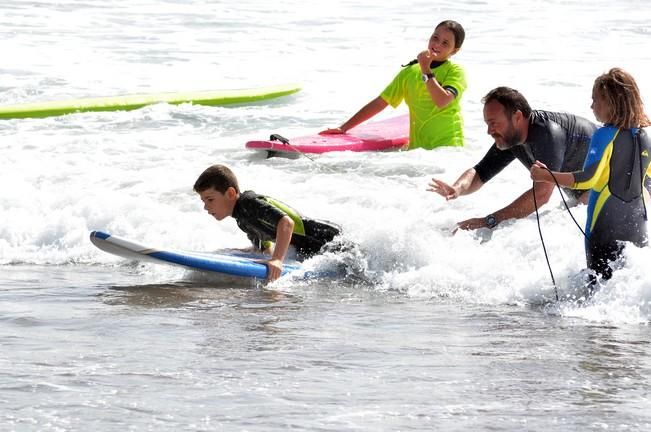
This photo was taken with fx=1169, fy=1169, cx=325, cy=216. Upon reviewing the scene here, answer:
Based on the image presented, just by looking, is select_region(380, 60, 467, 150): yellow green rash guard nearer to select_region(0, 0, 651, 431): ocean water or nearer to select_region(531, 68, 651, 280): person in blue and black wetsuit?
select_region(0, 0, 651, 431): ocean water

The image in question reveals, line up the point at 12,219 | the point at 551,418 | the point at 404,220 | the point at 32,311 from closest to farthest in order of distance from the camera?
1. the point at 551,418
2. the point at 32,311
3. the point at 404,220
4. the point at 12,219

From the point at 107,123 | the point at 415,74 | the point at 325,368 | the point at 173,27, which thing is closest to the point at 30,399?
the point at 325,368

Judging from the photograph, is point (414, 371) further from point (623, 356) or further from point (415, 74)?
point (415, 74)

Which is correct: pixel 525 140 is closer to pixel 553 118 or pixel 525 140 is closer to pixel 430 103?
pixel 553 118

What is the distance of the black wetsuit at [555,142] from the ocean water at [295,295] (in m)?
0.58

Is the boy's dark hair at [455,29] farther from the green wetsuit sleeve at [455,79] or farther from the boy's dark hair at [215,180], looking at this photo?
the boy's dark hair at [215,180]

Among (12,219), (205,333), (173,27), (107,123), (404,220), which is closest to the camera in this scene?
(205,333)

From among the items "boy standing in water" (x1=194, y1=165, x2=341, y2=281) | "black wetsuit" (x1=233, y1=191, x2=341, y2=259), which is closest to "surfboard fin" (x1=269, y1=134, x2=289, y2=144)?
"black wetsuit" (x1=233, y1=191, x2=341, y2=259)

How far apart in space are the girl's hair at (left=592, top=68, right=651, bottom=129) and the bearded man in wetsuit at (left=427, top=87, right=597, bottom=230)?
713mm

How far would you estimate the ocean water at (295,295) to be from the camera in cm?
438

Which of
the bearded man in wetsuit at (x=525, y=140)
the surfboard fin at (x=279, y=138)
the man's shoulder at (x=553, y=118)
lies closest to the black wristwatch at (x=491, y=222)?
the bearded man in wetsuit at (x=525, y=140)

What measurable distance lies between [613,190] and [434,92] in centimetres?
316

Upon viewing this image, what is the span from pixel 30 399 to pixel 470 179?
338 cm

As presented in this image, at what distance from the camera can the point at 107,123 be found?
1234 cm
